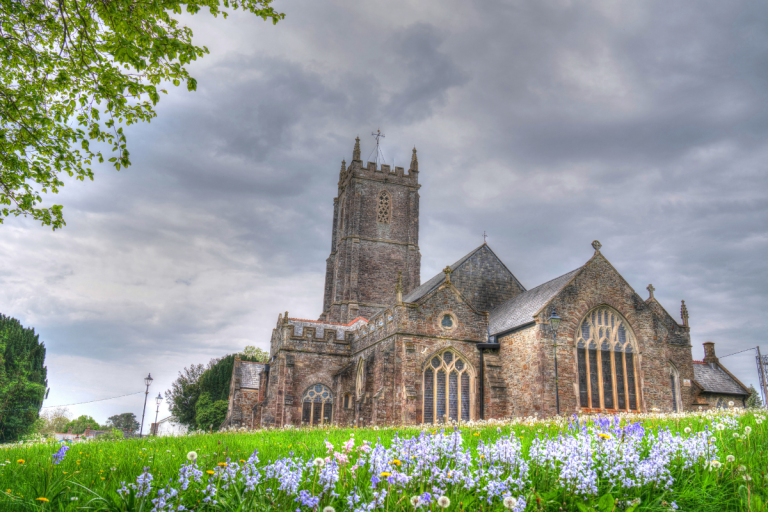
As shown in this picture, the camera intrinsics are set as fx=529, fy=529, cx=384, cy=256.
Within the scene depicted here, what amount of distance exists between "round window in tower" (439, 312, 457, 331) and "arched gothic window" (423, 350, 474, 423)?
119 cm

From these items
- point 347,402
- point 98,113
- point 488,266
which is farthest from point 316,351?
point 98,113

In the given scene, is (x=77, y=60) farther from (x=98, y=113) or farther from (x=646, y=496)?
(x=646, y=496)

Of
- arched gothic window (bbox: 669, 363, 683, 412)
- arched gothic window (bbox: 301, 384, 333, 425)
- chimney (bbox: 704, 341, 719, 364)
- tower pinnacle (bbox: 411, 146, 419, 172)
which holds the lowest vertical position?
arched gothic window (bbox: 301, 384, 333, 425)

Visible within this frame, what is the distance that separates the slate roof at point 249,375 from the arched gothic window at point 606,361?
24.4 meters

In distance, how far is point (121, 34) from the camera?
9.17 m

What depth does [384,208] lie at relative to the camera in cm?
4891

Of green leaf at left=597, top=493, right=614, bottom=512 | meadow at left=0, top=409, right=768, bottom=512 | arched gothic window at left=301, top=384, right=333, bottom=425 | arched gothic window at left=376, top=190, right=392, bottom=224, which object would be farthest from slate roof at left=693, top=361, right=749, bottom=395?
green leaf at left=597, top=493, right=614, bottom=512

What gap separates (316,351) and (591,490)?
28.1 metres

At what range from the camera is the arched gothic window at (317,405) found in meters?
31.3

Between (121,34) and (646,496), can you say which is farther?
(121,34)

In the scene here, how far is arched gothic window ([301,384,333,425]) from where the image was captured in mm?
31297

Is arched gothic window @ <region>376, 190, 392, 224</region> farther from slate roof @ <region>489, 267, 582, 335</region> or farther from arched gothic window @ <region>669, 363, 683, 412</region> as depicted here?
arched gothic window @ <region>669, 363, 683, 412</region>

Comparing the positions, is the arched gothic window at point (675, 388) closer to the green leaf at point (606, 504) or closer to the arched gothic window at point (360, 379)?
the arched gothic window at point (360, 379)

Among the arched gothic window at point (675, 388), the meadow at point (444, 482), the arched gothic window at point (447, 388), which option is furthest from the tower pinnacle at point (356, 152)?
the meadow at point (444, 482)
